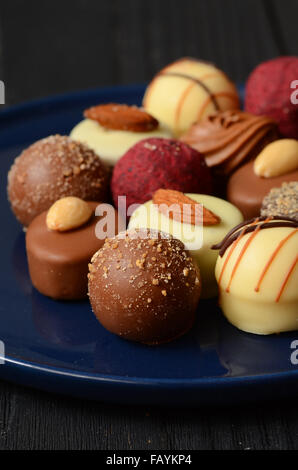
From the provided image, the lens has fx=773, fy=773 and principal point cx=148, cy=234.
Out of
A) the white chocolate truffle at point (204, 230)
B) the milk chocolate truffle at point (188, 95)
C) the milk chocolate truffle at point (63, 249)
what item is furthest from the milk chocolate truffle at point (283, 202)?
the milk chocolate truffle at point (188, 95)

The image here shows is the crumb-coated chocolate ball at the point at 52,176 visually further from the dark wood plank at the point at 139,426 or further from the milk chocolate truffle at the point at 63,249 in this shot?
the dark wood plank at the point at 139,426

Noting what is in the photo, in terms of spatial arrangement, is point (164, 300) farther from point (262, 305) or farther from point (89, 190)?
point (89, 190)

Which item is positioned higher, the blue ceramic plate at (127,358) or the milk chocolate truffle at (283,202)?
the milk chocolate truffle at (283,202)

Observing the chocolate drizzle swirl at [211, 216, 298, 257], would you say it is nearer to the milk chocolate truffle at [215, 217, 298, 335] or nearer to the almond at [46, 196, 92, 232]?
the milk chocolate truffle at [215, 217, 298, 335]

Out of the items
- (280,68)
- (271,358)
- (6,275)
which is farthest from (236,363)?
(280,68)

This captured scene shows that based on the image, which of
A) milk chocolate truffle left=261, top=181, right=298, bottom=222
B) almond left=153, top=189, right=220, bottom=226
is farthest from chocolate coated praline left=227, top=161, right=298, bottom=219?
almond left=153, top=189, right=220, bottom=226

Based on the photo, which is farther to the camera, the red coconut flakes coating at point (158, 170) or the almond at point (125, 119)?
the almond at point (125, 119)
